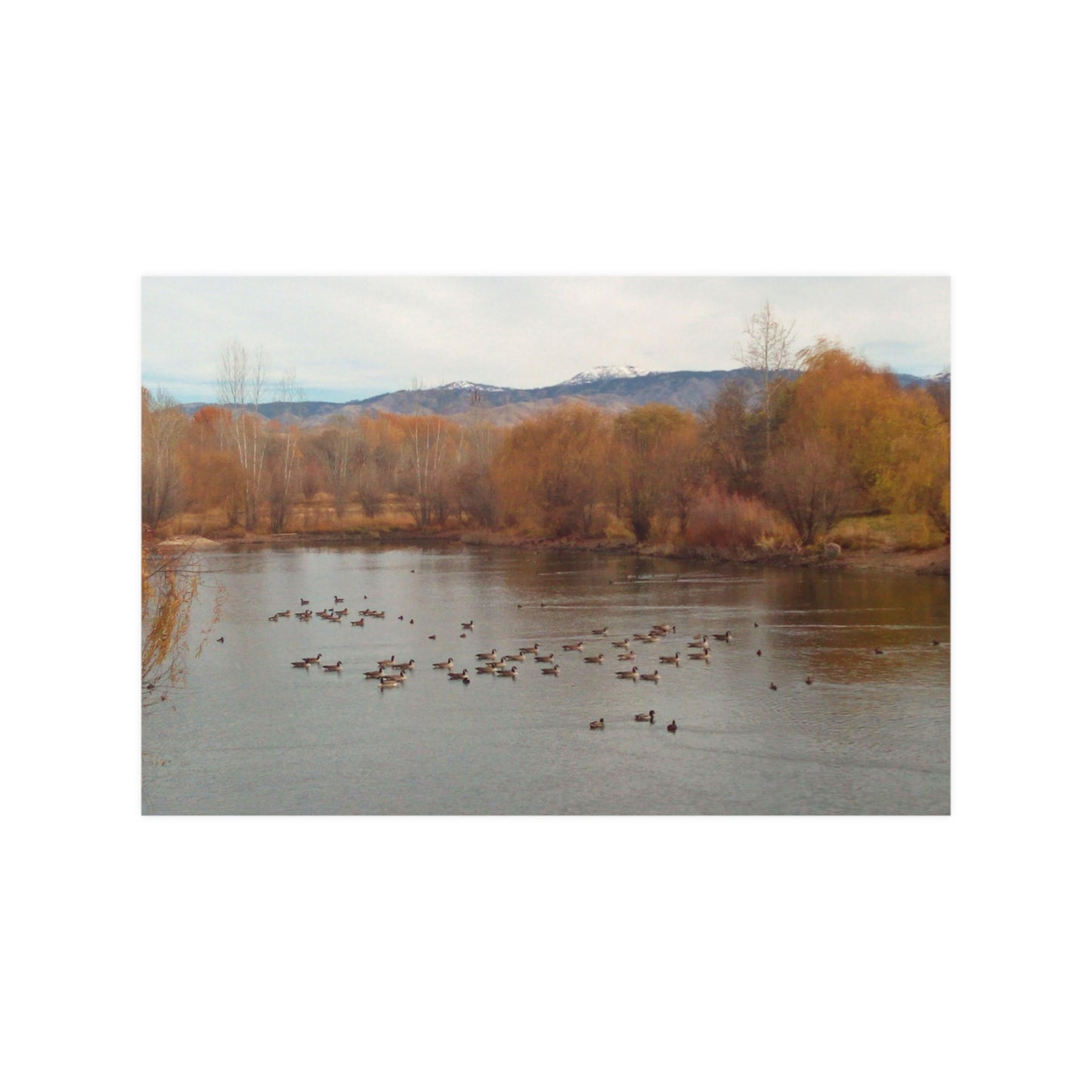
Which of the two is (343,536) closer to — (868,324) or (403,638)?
(403,638)

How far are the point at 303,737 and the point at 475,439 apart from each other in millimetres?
3449

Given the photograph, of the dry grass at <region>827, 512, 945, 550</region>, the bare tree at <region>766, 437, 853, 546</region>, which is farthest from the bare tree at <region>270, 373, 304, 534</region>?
the dry grass at <region>827, 512, 945, 550</region>

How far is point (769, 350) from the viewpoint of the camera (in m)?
8.66

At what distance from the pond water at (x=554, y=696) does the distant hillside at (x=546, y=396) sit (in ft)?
6.05

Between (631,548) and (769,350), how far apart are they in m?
3.67

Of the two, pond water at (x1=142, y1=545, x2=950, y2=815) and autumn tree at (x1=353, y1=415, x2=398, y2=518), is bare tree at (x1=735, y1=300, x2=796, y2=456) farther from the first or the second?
autumn tree at (x1=353, y1=415, x2=398, y2=518)

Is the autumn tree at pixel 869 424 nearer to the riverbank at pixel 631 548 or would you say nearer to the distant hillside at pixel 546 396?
the riverbank at pixel 631 548

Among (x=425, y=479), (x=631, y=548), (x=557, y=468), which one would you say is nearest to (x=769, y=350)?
(x=557, y=468)

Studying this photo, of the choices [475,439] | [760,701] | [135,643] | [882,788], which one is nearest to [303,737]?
[135,643]

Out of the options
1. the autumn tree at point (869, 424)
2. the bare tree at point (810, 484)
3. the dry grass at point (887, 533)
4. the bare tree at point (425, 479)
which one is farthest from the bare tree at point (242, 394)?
the dry grass at point (887, 533)

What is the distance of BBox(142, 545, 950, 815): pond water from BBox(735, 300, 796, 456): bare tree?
2.28 metres

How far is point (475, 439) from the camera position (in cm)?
1002

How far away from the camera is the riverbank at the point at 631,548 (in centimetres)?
897

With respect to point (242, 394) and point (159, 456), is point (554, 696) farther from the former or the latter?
point (159, 456)
